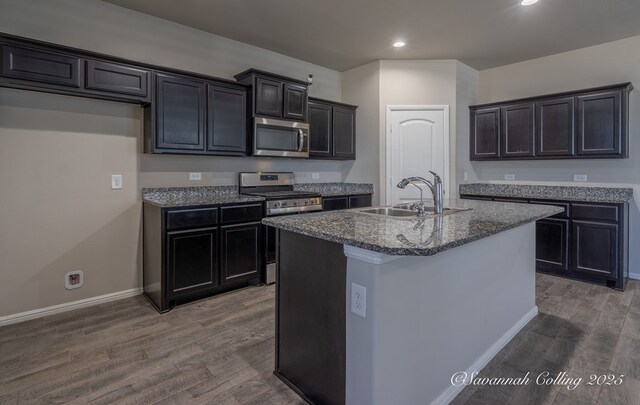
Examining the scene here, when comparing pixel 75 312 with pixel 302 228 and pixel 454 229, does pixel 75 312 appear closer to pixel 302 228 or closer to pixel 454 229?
pixel 302 228

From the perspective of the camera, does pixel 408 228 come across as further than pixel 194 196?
No

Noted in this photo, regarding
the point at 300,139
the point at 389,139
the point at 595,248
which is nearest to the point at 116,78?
the point at 300,139

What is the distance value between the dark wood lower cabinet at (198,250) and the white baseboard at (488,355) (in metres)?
2.12

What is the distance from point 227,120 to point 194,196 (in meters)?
0.84

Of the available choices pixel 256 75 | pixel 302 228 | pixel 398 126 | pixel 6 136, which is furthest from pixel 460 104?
pixel 6 136

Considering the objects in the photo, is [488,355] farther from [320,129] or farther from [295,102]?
[320,129]

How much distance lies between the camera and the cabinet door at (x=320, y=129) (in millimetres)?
4379

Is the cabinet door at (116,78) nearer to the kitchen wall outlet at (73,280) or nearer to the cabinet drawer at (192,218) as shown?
the cabinet drawer at (192,218)

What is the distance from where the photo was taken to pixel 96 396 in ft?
5.95

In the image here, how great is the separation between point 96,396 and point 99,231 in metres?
1.66

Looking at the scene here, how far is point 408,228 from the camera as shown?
1.71 meters

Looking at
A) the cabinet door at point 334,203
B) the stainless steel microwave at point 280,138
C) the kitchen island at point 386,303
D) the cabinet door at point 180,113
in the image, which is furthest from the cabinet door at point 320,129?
the kitchen island at point 386,303

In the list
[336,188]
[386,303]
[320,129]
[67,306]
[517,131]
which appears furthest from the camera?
[336,188]

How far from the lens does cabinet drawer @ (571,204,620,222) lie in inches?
135
